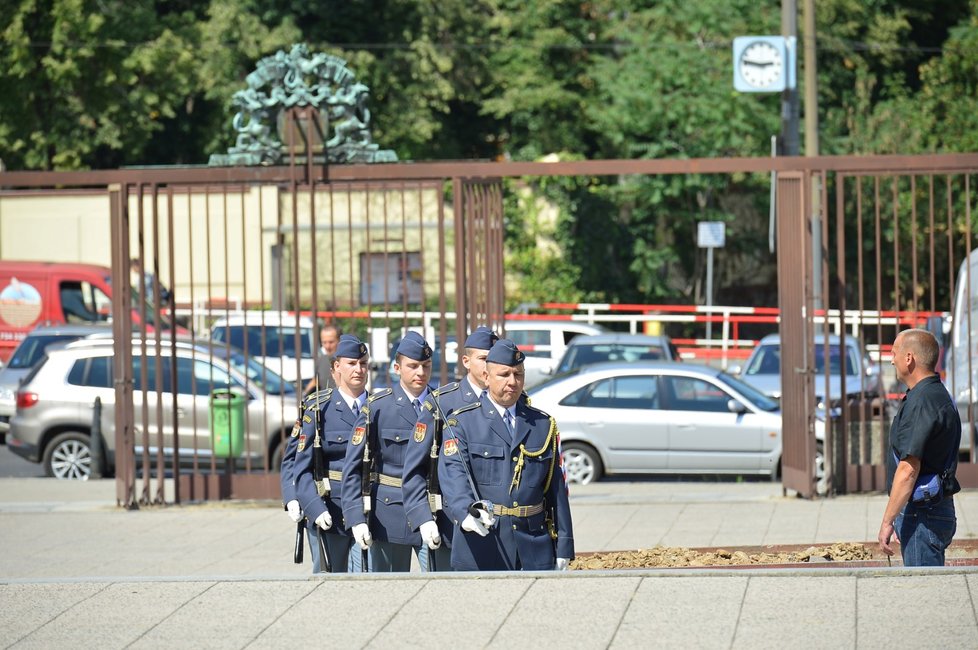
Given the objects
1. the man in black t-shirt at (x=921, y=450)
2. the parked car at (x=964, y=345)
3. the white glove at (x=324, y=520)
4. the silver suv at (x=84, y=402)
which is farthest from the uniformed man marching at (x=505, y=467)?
the silver suv at (x=84, y=402)

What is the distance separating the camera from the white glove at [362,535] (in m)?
8.00

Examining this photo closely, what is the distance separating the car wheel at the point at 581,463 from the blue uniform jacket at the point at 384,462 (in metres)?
7.33

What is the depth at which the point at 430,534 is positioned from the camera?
7574 mm

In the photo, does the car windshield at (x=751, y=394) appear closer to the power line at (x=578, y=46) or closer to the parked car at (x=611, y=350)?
the parked car at (x=611, y=350)

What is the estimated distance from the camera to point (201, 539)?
39.3 feet

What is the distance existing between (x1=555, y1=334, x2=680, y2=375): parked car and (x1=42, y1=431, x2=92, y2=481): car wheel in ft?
20.9

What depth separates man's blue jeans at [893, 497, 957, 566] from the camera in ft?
24.1

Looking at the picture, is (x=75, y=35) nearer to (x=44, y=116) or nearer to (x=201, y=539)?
(x=44, y=116)

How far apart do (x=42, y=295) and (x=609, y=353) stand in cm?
1058

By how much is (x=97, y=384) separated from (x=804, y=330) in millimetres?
7841

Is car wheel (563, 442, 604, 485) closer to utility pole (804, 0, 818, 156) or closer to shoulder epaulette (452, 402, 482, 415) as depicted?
shoulder epaulette (452, 402, 482, 415)

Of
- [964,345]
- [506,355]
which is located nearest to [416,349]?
[506,355]

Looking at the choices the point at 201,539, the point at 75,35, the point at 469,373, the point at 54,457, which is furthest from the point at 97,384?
the point at 75,35

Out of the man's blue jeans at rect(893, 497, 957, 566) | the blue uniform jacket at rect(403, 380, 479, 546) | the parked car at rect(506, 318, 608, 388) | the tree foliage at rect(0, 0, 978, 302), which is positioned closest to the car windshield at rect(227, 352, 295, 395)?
the parked car at rect(506, 318, 608, 388)
